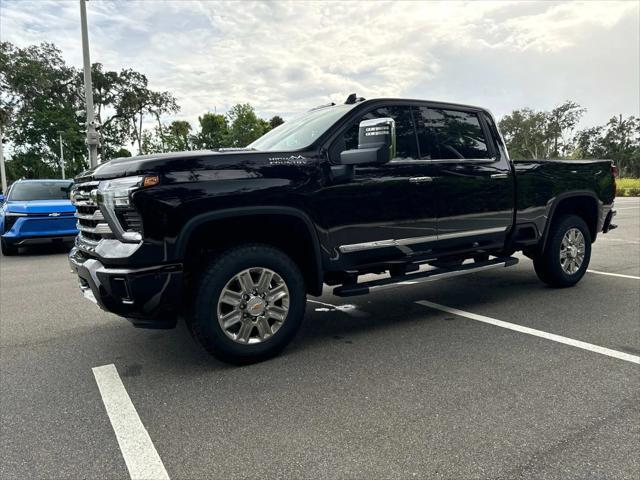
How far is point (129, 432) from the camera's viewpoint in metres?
2.69

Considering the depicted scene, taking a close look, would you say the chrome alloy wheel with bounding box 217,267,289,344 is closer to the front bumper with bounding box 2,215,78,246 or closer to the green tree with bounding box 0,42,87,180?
the front bumper with bounding box 2,215,78,246

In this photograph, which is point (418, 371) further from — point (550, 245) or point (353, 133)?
point (550, 245)

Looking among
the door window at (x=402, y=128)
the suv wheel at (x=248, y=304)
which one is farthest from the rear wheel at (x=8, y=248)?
the door window at (x=402, y=128)

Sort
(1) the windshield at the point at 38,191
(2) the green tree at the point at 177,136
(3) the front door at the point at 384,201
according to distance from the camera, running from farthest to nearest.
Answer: (2) the green tree at the point at 177,136, (1) the windshield at the point at 38,191, (3) the front door at the point at 384,201

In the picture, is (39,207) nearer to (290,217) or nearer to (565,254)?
(290,217)

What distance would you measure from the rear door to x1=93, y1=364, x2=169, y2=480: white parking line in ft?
9.65

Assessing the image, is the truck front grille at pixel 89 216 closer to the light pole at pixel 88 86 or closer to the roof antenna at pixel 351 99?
the roof antenna at pixel 351 99

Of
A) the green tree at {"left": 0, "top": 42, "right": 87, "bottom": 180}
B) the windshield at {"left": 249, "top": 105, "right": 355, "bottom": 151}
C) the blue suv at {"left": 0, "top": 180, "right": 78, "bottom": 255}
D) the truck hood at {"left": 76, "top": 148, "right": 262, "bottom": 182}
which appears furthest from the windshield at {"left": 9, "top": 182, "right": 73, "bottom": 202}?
the green tree at {"left": 0, "top": 42, "right": 87, "bottom": 180}

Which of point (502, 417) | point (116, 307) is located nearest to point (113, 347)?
point (116, 307)

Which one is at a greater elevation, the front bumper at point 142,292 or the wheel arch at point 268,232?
the wheel arch at point 268,232

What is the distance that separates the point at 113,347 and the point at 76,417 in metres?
1.30

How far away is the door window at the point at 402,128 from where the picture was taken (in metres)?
4.18

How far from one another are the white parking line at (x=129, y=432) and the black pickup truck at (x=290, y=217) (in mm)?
478

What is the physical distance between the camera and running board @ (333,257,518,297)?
397cm
